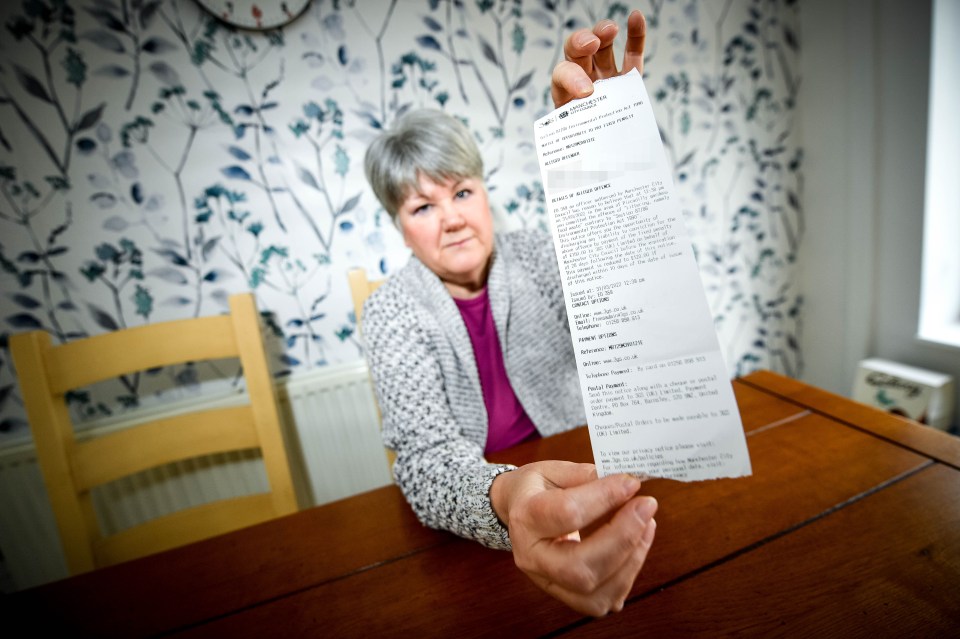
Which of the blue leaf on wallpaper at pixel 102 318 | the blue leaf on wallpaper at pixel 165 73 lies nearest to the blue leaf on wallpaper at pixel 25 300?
the blue leaf on wallpaper at pixel 102 318

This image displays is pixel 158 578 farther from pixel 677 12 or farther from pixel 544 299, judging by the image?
pixel 677 12

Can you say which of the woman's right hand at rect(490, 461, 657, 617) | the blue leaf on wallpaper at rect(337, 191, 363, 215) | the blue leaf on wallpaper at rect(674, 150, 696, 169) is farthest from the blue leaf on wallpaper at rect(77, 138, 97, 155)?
the blue leaf on wallpaper at rect(674, 150, 696, 169)

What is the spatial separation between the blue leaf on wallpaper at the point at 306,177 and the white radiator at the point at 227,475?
1.98 feet

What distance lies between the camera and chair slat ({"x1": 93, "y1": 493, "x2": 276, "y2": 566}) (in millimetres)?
732

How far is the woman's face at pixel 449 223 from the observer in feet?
2.74

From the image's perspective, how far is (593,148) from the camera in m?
0.29

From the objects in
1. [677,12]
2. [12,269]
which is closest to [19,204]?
[12,269]

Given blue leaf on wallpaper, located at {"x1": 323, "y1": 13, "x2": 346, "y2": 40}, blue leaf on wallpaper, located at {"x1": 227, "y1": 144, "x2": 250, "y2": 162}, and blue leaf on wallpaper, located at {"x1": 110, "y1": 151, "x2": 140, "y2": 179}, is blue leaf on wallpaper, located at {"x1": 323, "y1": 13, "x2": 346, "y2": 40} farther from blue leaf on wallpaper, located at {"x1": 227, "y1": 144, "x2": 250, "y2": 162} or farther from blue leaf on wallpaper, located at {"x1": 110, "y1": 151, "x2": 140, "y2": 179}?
blue leaf on wallpaper, located at {"x1": 110, "y1": 151, "x2": 140, "y2": 179}

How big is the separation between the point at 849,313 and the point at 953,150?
58 cm

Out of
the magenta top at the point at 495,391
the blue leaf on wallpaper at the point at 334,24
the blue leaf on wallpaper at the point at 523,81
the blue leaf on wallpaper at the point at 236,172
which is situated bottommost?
the magenta top at the point at 495,391

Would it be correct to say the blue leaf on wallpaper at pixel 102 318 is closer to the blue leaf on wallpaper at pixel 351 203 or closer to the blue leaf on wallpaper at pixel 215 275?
the blue leaf on wallpaper at pixel 215 275

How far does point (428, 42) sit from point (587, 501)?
4.70ft

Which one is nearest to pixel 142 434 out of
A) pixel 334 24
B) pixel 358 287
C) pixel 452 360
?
pixel 358 287

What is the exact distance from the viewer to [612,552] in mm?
298
